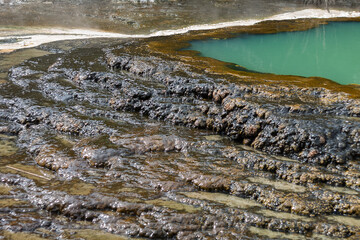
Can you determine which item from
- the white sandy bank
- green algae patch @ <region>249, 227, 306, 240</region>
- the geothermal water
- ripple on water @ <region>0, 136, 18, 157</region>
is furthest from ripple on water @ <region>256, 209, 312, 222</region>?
the white sandy bank

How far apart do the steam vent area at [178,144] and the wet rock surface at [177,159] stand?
21mm

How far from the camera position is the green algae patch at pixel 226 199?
4547 millimetres

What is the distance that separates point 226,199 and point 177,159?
1.17 meters

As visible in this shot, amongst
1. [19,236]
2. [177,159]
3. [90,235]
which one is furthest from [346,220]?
[19,236]

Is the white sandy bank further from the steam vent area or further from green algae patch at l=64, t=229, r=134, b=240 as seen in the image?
green algae patch at l=64, t=229, r=134, b=240

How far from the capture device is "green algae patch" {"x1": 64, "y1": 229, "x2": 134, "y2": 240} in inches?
157

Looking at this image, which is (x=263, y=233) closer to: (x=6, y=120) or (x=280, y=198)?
(x=280, y=198)

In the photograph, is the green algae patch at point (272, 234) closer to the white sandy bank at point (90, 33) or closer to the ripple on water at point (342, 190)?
the ripple on water at point (342, 190)

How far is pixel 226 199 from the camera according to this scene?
15.4 ft

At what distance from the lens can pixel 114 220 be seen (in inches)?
167

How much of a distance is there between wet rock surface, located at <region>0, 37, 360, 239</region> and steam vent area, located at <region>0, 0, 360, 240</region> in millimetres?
21

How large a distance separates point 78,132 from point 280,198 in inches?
161

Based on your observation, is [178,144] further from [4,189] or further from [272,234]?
[4,189]

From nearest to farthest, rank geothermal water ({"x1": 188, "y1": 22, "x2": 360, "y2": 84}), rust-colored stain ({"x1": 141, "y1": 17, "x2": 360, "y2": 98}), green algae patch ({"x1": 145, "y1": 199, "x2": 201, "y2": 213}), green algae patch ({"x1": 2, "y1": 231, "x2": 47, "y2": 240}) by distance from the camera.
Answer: green algae patch ({"x1": 2, "y1": 231, "x2": 47, "y2": 240}) → green algae patch ({"x1": 145, "y1": 199, "x2": 201, "y2": 213}) → rust-colored stain ({"x1": 141, "y1": 17, "x2": 360, "y2": 98}) → geothermal water ({"x1": 188, "y1": 22, "x2": 360, "y2": 84})
